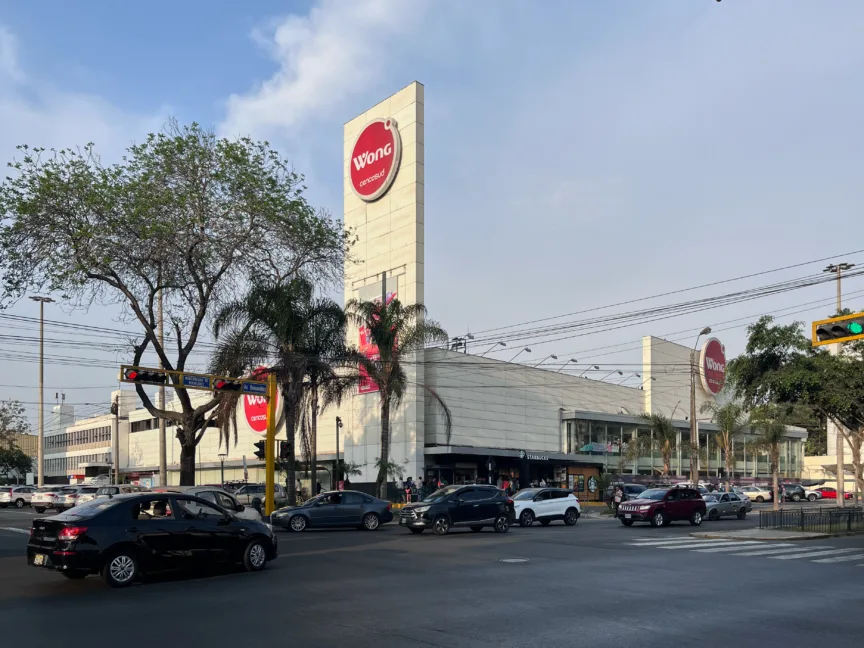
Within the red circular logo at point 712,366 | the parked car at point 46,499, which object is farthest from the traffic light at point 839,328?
the red circular logo at point 712,366

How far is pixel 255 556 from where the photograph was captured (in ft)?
55.3

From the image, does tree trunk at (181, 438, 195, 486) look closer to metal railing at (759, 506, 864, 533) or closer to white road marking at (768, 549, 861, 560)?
metal railing at (759, 506, 864, 533)

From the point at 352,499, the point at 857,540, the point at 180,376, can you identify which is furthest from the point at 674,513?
the point at 180,376

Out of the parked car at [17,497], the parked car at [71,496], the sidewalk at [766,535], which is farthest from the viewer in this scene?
the parked car at [17,497]

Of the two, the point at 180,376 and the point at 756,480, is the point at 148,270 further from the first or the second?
the point at 756,480

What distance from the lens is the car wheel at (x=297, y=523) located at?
98.3 ft

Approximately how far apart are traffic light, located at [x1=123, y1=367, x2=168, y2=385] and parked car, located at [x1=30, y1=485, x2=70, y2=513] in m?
23.9

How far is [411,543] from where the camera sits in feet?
80.9

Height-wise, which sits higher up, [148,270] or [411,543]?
[148,270]

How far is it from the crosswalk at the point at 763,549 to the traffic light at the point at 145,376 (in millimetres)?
16208

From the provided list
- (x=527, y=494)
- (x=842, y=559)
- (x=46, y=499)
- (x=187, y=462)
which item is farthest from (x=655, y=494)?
(x=46, y=499)

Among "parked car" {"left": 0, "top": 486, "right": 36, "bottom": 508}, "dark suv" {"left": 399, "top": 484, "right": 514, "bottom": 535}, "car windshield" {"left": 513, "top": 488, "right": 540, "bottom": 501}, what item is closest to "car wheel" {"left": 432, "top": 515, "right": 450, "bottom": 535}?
"dark suv" {"left": 399, "top": 484, "right": 514, "bottom": 535}

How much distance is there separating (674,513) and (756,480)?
147 feet

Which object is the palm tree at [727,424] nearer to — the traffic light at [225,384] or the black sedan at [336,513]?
the black sedan at [336,513]
